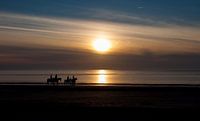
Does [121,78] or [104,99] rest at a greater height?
[121,78]

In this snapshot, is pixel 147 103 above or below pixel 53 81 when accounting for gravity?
below

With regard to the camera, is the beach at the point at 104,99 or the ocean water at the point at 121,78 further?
the ocean water at the point at 121,78

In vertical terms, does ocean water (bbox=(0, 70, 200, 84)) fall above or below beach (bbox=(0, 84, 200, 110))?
above

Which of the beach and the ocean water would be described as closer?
the beach

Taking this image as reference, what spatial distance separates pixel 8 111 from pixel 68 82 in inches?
1121

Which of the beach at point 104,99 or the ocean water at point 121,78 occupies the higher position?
the ocean water at point 121,78

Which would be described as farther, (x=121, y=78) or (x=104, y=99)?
(x=121, y=78)

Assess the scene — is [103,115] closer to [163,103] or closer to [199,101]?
[163,103]

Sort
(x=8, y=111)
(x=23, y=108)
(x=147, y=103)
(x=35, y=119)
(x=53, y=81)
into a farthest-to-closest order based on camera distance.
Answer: (x=53, y=81)
(x=147, y=103)
(x=23, y=108)
(x=8, y=111)
(x=35, y=119)

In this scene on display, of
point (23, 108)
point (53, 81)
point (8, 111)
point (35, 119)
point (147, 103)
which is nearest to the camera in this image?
point (35, 119)

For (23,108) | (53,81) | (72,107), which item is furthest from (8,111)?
(53,81)

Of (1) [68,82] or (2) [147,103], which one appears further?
(1) [68,82]

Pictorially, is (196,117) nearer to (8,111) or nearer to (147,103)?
(147,103)

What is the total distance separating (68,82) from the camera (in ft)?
162
